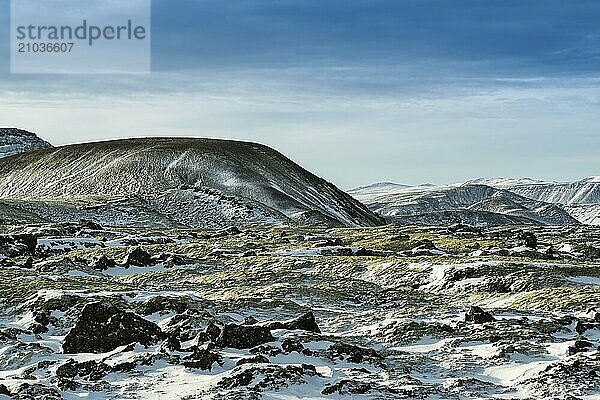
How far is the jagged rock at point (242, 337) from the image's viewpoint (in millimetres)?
18312

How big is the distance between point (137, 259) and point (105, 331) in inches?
758

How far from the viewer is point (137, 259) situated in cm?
3838

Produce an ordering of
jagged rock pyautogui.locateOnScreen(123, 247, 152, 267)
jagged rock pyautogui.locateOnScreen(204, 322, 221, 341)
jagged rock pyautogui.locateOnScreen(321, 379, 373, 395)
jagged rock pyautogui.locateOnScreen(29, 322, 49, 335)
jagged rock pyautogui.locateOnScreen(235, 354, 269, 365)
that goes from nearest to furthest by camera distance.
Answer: jagged rock pyautogui.locateOnScreen(321, 379, 373, 395)
jagged rock pyautogui.locateOnScreen(235, 354, 269, 365)
jagged rock pyautogui.locateOnScreen(204, 322, 221, 341)
jagged rock pyautogui.locateOnScreen(29, 322, 49, 335)
jagged rock pyautogui.locateOnScreen(123, 247, 152, 267)

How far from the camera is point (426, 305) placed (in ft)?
85.5

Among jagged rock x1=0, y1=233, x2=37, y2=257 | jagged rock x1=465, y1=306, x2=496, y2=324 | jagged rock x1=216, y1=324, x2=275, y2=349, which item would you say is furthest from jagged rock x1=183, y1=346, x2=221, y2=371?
jagged rock x1=0, y1=233, x2=37, y2=257

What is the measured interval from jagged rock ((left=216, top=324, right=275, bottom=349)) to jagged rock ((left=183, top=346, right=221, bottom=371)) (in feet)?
3.52

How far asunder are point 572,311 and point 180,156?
346 ft

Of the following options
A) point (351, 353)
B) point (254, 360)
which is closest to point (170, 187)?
point (351, 353)

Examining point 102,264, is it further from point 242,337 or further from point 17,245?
point 242,337

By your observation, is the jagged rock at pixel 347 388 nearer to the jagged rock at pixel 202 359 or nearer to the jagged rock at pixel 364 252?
the jagged rock at pixel 202 359

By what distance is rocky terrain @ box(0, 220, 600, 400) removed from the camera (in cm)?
1569

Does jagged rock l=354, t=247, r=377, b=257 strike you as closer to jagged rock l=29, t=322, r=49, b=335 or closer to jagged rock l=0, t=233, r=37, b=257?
jagged rock l=0, t=233, r=37, b=257

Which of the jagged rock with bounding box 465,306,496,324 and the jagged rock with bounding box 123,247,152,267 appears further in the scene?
the jagged rock with bounding box 123,247,152,267

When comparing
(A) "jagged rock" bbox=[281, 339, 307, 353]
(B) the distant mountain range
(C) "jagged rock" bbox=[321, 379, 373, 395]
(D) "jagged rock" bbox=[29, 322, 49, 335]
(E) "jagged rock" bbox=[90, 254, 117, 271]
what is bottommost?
(C) "jagged rock" bbox=[321, 379, 373, 395]
